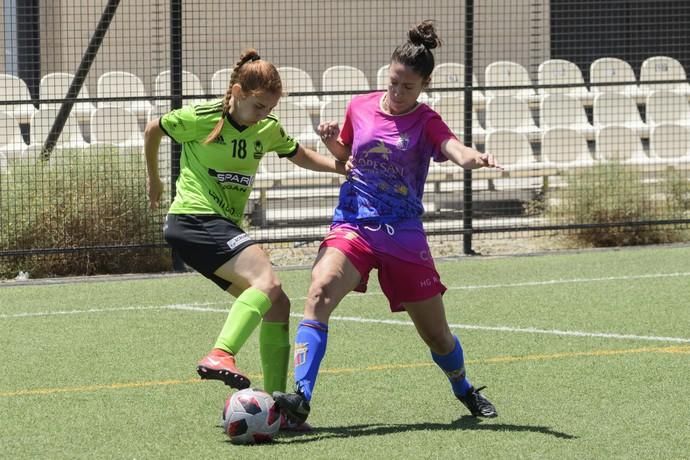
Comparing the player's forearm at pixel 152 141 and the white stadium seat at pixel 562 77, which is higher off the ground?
the white stadium seat at pixel 562 77

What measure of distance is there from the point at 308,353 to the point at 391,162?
994mm

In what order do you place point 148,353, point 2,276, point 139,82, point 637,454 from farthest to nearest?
point 139,82 < point 2,276 < point 148,353 < point 637,454

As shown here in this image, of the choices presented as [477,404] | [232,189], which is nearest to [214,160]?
[232,189]

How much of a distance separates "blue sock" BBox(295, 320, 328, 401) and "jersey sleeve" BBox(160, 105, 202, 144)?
3.67 feet

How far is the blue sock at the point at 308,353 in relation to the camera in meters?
5.97

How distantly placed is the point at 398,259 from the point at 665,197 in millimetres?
9050

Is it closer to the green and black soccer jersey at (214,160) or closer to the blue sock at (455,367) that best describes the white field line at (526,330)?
the blue sock at (455,367)

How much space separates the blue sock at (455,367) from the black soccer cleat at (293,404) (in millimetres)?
929

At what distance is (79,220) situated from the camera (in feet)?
41.2

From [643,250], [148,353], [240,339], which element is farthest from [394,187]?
[643,250]

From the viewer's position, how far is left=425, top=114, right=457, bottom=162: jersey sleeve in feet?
20.4

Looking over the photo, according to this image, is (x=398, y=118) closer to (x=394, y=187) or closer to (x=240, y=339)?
(x=394, y=187)

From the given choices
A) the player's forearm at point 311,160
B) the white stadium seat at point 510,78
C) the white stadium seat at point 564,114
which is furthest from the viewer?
the white stadium seat at point 510,78

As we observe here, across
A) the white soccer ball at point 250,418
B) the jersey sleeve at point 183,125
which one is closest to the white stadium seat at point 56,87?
the jersey sleeve at point 183,125
